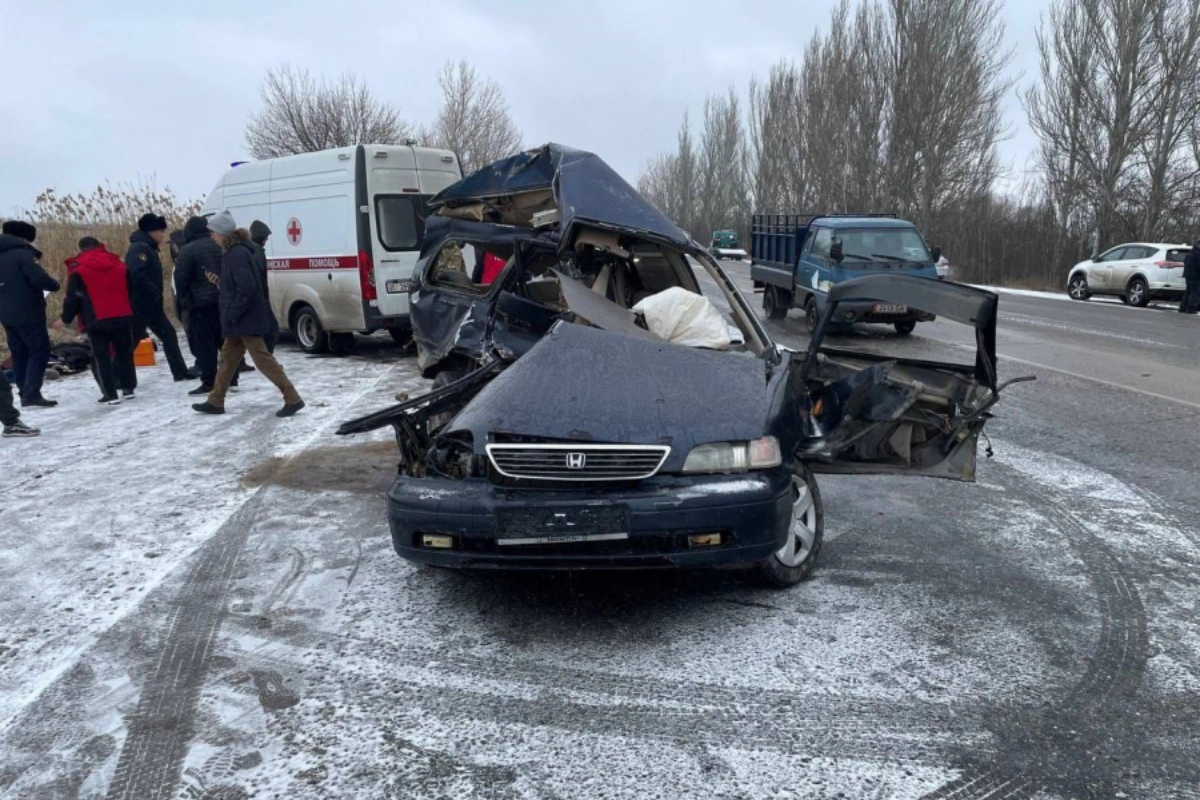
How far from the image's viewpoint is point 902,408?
4.62 m

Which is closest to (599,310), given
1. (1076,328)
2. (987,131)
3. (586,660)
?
(586,660)

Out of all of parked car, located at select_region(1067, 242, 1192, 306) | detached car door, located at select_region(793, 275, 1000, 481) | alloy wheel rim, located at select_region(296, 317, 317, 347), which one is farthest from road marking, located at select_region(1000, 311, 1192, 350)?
alloy wheel rim, located at select_region(296, 317, 317, 347)

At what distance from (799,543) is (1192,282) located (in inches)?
802

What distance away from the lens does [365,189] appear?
1171 cm

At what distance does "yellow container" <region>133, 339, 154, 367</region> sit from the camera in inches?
471

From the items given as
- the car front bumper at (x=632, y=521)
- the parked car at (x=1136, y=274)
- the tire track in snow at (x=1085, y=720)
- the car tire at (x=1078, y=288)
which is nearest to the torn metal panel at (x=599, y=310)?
the car front bumper at (x=632, y=521)

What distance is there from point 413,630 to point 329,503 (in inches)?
84.3

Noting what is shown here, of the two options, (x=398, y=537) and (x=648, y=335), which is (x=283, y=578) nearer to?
(x=398, y=537)

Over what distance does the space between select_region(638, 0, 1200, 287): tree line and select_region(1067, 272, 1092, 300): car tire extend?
17.7ft

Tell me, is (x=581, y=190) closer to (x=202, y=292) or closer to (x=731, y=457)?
(x=731, y=457)

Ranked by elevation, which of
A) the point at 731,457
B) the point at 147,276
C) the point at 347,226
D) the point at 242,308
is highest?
the point at 347,226

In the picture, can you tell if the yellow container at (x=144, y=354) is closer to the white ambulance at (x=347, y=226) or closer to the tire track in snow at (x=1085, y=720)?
the white ambulance at (x=347, y=226)

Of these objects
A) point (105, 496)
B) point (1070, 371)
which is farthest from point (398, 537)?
point (1070, 371)

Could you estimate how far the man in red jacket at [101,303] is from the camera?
29.1 ft
